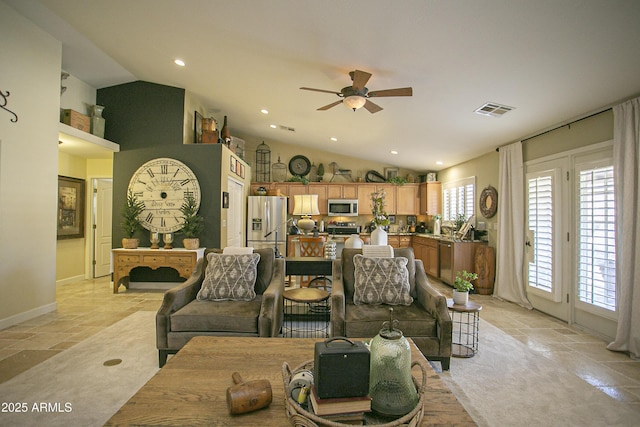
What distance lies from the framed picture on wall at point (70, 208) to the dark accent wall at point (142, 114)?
3.74ft

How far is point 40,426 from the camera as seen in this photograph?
1902 millimetres

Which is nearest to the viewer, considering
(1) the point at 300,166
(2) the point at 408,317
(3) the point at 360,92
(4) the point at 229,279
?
(2) the point at 408,317

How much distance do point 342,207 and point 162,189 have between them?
14.0ft

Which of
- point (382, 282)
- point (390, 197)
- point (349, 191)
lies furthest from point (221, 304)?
point (390, 197)

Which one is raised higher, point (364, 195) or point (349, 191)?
point (349, 191)

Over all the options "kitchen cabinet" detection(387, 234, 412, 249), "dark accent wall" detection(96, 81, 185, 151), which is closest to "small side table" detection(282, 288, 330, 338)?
"dark accent wall" detection(96, 81, 185, 151)

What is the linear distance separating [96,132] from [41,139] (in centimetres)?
142

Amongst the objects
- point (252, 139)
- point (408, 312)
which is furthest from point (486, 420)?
point (252, 139)

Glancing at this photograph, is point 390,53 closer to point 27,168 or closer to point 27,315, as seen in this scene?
point 27,168

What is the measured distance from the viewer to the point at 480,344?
3.17 metres

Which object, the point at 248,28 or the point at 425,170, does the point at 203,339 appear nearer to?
the point at 248,28

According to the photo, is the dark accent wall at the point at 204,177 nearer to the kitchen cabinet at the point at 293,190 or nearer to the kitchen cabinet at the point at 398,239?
the kitchen cabinet at the point at 293,190

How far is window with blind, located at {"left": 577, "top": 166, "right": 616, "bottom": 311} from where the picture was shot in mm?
3279

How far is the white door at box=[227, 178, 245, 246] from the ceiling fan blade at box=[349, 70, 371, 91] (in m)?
3.74
